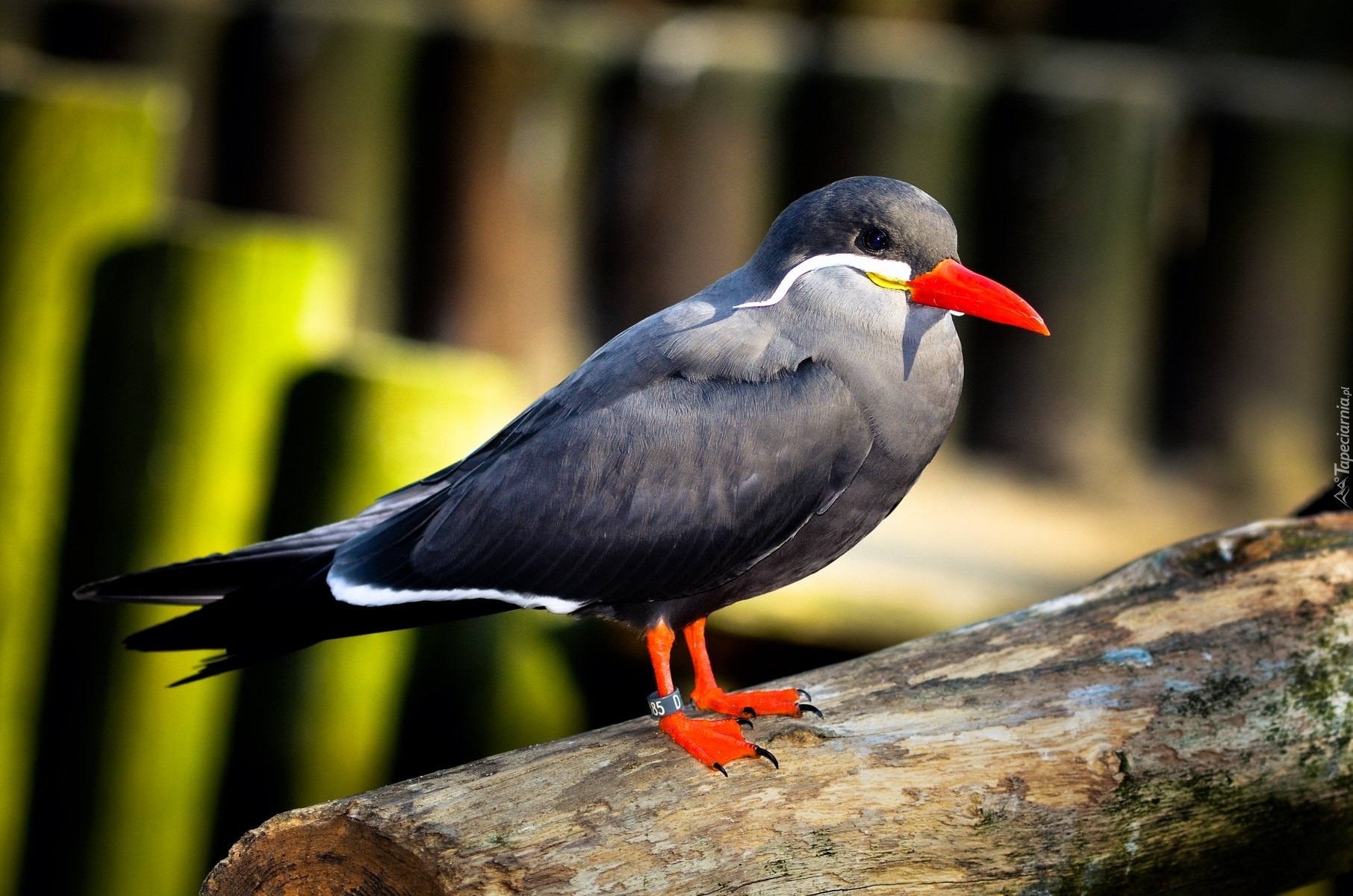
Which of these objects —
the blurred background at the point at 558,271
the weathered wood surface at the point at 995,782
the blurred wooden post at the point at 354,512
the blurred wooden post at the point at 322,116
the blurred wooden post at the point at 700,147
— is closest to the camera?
the weathered wood surface at the point at 995,782

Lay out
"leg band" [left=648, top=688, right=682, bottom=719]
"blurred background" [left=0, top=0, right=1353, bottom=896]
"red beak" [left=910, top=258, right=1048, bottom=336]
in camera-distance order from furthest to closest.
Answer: "blurred background" [left=0, top=0, right=1353, bottom=896] < "leg band" [left=648, top=688, right=682, bottom=719] < "red beak" [left=910, top=258, right=1048, bottom=336]

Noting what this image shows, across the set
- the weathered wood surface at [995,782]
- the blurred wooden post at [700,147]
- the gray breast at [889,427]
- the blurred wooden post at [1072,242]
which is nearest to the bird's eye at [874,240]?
the gray breast at [889,427]

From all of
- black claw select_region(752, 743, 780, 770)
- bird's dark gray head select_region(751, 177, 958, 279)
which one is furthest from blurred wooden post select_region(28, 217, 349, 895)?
black claw select_region(752, 743, 780, 770)

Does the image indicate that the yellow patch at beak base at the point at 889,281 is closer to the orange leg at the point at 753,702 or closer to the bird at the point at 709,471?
the bird at the point at 709,471

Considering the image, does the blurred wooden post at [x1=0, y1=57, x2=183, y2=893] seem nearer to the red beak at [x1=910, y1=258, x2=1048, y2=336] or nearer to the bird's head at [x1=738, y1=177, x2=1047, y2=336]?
the bird's head at [x1=738, y1=177, x2=1047, y2=336]

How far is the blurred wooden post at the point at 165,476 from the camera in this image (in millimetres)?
4973

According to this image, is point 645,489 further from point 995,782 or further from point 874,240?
point 995,782

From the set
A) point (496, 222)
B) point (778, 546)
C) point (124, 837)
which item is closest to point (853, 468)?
point (778, 546)

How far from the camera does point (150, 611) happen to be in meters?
4.82

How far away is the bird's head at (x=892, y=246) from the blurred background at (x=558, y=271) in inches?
93.1

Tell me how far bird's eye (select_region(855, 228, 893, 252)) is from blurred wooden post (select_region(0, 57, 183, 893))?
3289mm

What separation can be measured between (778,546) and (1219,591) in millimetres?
1068

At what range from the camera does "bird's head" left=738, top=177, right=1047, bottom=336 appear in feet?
8.92

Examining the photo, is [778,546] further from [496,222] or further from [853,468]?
[496,222]
